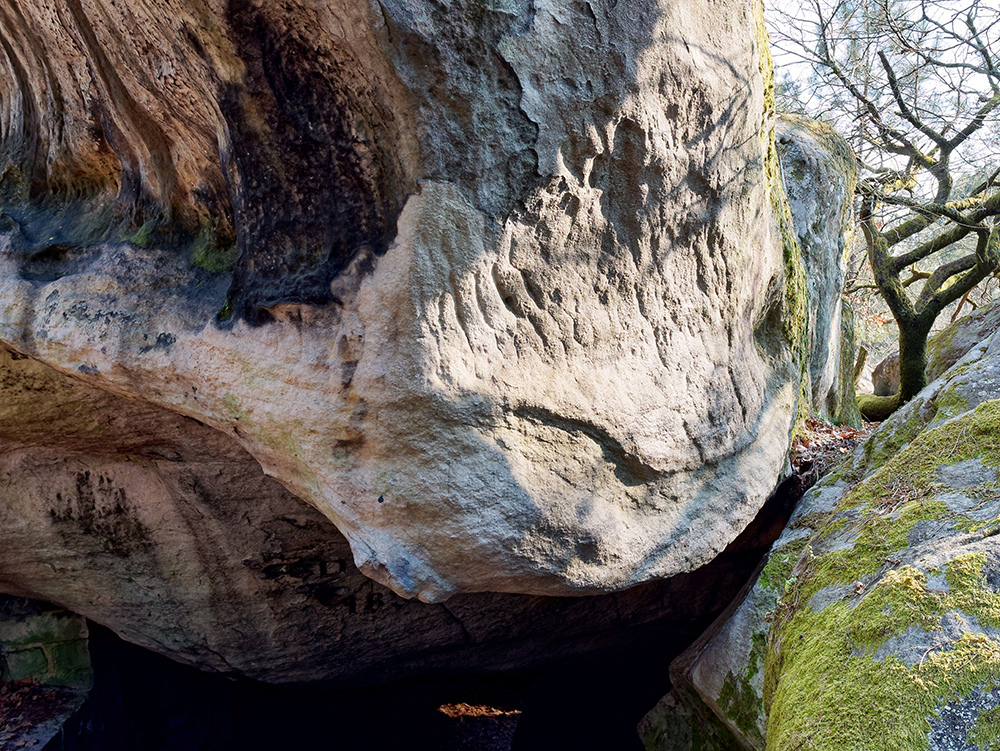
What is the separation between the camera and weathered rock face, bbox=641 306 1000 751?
5.49ft

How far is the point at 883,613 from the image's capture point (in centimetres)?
196

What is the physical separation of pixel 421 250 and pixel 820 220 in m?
3.69

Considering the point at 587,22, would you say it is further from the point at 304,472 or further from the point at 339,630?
the point at 339,630

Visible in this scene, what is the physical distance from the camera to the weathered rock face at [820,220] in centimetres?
462

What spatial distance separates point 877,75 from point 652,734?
6.41 meters

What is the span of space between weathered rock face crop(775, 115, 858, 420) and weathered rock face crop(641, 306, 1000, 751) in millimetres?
1246

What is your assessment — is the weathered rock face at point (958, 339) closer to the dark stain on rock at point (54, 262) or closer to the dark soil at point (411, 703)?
the dark soil at point (411, 703)

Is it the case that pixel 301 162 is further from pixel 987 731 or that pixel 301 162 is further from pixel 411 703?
pixel 411 703

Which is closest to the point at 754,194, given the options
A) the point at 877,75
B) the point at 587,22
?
the point at 587,22

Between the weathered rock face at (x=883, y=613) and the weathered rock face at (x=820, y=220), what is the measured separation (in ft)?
4.09

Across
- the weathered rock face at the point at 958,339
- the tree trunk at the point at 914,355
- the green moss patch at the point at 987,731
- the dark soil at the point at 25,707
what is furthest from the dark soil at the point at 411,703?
the tree trunk at the point at 914,355

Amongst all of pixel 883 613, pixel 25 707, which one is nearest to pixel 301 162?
pixel 883 613

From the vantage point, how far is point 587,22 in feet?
6.71

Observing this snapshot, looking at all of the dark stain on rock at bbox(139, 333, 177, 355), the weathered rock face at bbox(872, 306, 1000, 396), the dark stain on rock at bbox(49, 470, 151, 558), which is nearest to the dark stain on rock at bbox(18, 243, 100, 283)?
the dark stain on rock at bbox(139, 333, 177, 355)
